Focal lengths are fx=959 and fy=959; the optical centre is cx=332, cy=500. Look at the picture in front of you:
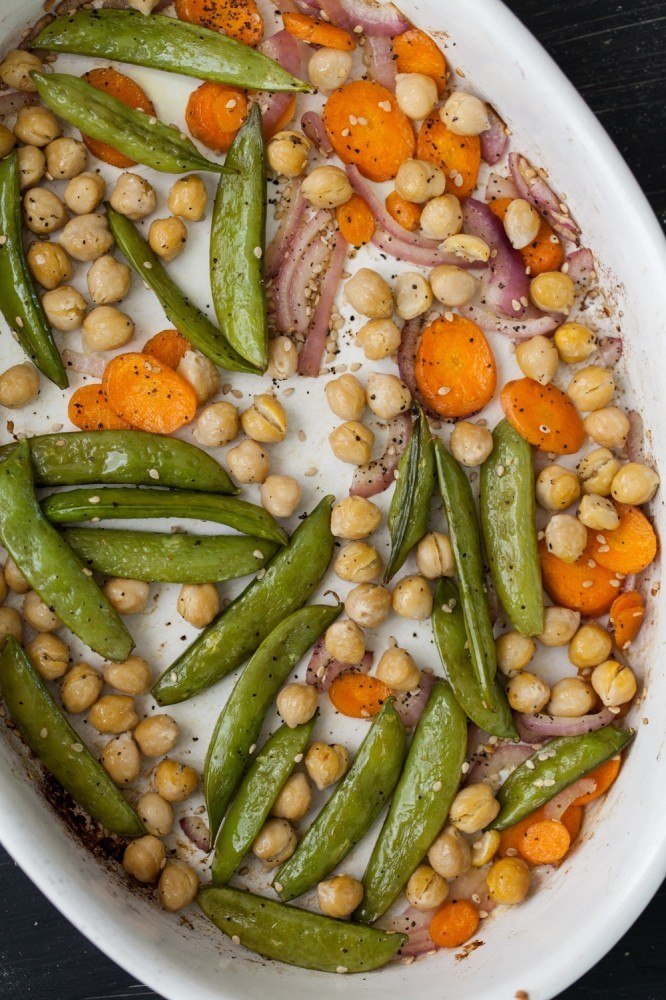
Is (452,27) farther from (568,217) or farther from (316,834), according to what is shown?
(316,834)

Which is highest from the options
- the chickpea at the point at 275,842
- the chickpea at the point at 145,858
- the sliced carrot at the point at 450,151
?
the sliced carrot at the point at 450,151

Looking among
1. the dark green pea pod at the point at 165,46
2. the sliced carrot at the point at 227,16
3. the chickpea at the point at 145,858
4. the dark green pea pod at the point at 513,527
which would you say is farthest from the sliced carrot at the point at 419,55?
the chickpea at the point at 145,858

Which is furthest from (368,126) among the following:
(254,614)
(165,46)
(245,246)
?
(254,614)

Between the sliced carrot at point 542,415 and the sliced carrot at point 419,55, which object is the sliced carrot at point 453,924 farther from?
the sliced carrot at point 419,55

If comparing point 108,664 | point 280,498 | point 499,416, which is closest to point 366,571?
point 280,498

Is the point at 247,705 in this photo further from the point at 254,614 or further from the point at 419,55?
the point at 419,55

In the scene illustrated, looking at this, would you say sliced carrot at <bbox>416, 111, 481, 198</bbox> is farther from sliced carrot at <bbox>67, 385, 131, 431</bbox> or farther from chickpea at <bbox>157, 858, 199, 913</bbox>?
chickpea at <bbox>157, 858, 199, 913</bbox>
